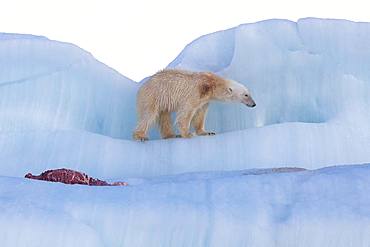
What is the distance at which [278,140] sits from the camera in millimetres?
5836

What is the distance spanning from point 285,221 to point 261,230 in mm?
105

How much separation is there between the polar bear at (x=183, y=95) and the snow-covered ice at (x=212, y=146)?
0.33 m

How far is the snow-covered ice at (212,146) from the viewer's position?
2740 mm

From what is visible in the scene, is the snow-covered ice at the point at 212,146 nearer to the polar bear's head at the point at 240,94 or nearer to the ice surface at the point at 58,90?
the ice surface at the point at 58,90

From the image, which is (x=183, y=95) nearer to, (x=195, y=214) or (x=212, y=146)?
(x=212, y=146)

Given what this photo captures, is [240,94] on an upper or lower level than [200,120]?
upper

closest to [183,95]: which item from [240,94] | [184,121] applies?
[184,121]

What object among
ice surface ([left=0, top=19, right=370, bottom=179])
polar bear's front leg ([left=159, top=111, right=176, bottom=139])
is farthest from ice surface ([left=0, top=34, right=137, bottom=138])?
polar bear's front leg ([left=159, top=111, right=176, bottom=139])

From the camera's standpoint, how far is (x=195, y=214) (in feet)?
9.16

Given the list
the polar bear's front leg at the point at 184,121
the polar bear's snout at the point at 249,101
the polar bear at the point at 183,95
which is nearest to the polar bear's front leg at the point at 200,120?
the polar bear at the point at 183,95

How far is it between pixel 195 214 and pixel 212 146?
3097 millimetres

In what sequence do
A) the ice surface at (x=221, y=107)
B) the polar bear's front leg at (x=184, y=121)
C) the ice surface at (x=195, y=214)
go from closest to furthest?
the ice surface at (x=195, y=214)
the ice surface at (x=221, y=107)
the polar bear's front leg at (x=184, y=121)

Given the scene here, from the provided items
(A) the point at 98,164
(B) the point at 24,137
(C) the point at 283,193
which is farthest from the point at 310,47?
(C) the point at 283,193

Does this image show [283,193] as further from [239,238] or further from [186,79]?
[186,79]
